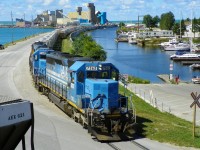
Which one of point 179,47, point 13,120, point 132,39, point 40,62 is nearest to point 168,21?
point 132,39

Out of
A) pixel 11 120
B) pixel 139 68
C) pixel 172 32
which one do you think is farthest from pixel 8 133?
pixel 172 32

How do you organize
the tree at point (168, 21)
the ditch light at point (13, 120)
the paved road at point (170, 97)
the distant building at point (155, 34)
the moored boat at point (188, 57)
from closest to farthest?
the ditch light at point (13, 120) < the paved road at point (170, 97) < the moored boat at point (188, 57) < the distant building at point (155, 34) < the tree at point (168, 21)

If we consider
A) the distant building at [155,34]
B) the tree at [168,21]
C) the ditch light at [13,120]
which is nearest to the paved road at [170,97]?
the ditch light at [13,120]

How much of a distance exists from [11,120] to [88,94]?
12015 mm

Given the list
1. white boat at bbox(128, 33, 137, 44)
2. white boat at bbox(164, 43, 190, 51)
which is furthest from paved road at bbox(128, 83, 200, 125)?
white boat at bbox(128, 33, 137, 44)

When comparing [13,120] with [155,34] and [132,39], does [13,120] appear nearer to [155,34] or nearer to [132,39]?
[132,39]

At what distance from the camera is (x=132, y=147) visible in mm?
18125

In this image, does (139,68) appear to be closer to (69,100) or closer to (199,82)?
(199,82)

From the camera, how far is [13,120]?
29.2 feet

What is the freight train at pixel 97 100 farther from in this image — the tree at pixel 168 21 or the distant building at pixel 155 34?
the tree at pixel 168 21

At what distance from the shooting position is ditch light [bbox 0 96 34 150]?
876cm

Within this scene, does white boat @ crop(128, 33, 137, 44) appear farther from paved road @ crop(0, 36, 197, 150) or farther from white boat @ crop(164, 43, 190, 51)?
paved road @ crop(0, 36, 197, 150)

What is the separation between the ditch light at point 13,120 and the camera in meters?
8.76

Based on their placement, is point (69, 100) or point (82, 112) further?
point (69, 100)
